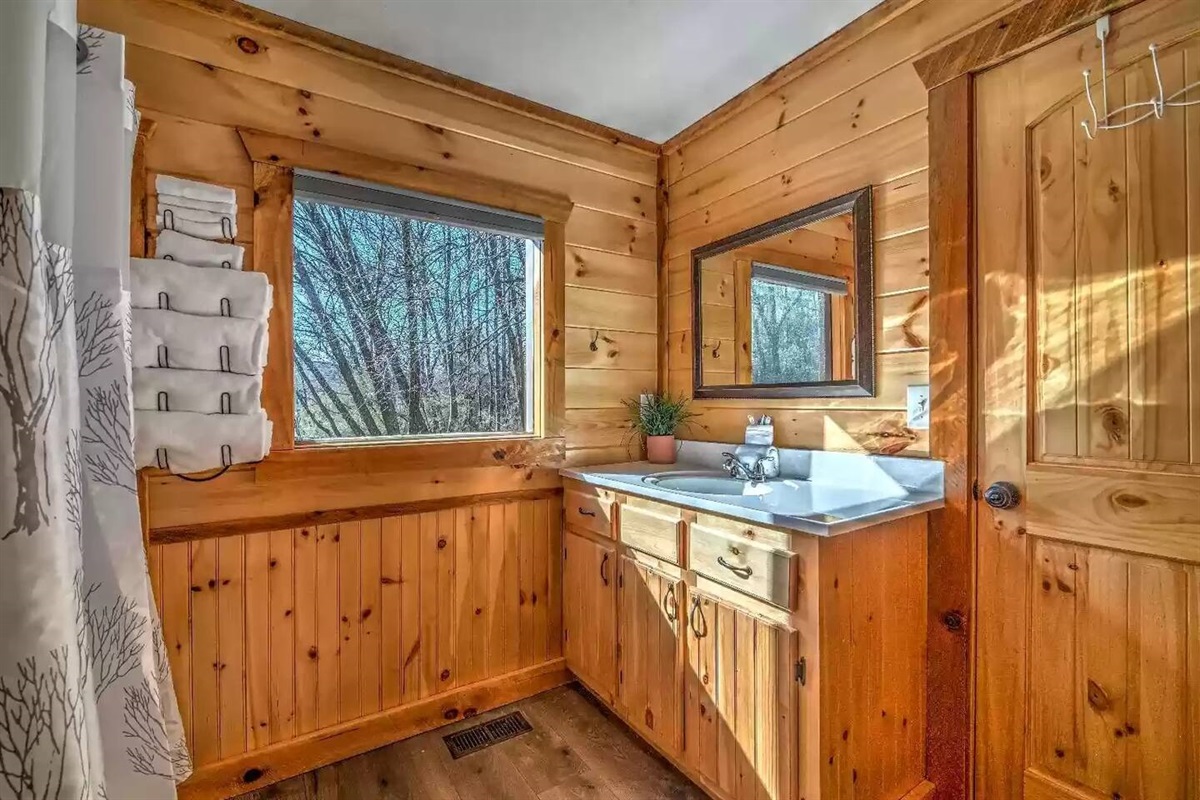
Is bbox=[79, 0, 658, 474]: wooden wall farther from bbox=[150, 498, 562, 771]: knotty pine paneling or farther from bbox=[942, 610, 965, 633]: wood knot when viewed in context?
bbox=[942, 610, 965, 633]: wood knot

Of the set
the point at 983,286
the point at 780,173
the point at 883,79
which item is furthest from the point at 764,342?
the point at 883,79

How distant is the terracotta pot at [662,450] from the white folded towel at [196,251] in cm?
155

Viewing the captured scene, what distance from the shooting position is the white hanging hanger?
3.75 feet

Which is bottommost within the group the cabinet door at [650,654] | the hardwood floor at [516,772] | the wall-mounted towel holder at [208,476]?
the hardwood floor at [516,772]

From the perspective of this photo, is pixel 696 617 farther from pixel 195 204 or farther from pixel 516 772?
pixel 195 204

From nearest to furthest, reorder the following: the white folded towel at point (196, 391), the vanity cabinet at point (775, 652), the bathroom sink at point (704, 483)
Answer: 1. the vanity cabinet at point (775, 652)
2. the white folded towel at point (196, 391)
3. the bathroom sink at point (704, 483)

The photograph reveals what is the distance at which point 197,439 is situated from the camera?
1540 millimetres

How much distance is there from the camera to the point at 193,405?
5.03 feet

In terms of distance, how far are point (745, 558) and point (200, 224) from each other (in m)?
1.73

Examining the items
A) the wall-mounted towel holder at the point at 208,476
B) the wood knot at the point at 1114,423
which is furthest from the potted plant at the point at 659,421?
the wall-mounted towel holder at the point at 208,476

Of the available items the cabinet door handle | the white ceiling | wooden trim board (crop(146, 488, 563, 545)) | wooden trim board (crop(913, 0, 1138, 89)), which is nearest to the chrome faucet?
the cabinet door handle

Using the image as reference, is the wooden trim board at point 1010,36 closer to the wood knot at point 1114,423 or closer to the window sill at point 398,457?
the wood knot at point 1114,423

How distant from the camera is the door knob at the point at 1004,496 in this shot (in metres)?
1.36

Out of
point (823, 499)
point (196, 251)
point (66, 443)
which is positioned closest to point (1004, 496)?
point (823, 499)
